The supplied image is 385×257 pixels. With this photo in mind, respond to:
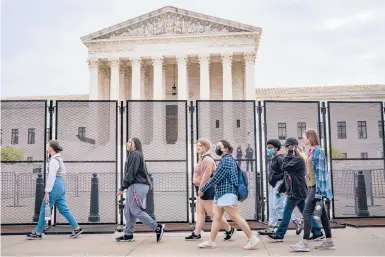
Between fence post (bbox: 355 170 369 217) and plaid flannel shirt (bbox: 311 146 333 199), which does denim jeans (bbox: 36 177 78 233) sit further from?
fence post (bbox: 355 170 369 217)

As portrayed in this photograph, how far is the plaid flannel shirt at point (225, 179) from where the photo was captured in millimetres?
6445

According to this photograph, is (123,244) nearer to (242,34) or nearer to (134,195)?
(134,195)

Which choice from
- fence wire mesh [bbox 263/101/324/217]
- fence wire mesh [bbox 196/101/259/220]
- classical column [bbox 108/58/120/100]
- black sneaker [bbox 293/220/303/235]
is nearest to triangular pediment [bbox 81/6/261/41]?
classical column [bbox 108/58/120/100]

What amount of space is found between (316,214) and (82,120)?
601 centimetres

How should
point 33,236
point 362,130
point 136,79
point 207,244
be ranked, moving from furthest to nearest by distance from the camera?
point 136,79, point 362,130, point 33,236, point 207,244

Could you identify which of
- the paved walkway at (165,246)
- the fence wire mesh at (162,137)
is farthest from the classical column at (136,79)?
the paved walkway at (165,246)

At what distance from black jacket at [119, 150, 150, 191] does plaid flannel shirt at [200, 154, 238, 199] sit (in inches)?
53.5

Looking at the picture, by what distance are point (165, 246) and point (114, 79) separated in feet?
131

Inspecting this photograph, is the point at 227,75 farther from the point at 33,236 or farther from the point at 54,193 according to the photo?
the point at 33,236

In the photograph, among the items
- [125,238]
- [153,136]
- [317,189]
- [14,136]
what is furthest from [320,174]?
[14,136]

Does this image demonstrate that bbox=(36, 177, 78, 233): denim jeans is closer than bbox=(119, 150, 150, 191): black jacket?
No

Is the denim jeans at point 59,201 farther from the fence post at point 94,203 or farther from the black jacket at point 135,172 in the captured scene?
the fence post at point 94,203

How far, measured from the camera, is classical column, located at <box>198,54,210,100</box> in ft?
144

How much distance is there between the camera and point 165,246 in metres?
6.83
